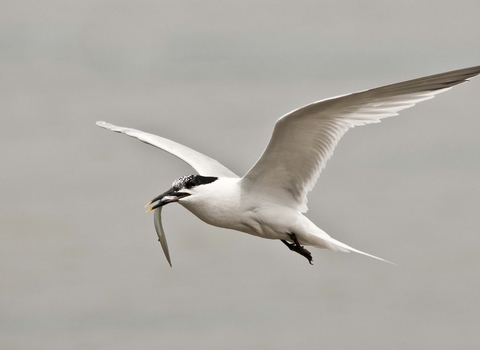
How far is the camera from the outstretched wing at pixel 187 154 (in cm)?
1635

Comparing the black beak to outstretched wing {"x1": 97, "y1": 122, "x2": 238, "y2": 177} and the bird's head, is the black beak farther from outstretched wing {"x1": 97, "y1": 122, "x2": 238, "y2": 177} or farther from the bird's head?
outstretched wing {"x1": 97, "y1": 122, "x2": 238, "y2": 177}

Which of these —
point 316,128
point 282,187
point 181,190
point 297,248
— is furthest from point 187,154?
point 316,128

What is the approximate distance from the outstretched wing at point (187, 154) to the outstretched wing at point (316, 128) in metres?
2.14

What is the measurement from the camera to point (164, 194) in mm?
14273

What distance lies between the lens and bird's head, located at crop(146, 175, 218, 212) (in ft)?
46.2

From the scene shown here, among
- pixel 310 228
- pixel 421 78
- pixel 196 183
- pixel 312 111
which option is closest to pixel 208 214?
pixel 196 183

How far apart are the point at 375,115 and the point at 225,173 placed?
187 inches

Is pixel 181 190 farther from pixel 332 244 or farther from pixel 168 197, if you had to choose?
pixel 332 244

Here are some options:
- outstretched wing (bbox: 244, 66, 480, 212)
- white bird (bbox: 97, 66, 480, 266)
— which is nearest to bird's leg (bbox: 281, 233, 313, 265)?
white bird (bbox: 97, 66, 480, 266)

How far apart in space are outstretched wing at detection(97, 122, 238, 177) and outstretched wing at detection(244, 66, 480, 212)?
2135mm

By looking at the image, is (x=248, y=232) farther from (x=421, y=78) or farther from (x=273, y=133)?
(x=421, y=78)

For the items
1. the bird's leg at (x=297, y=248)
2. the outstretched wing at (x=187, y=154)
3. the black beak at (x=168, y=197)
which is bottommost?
the bird's leg at (x=297, y=248)

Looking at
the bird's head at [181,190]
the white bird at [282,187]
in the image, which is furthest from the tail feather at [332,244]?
the bird's head at [181,190]

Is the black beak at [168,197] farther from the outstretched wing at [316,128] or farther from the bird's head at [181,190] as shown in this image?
the outstretched wing at [316,128]
